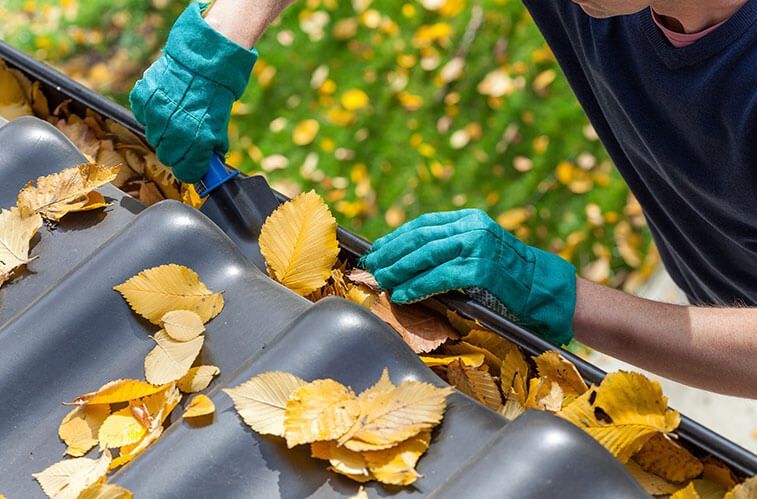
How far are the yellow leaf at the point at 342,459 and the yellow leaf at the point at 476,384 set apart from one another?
9.6 inches

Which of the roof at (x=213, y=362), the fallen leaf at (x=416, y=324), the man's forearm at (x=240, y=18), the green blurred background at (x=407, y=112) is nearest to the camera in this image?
the roof at (x=213, y=362)

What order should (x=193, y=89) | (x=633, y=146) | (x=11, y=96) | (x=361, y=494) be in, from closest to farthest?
(x=361, y=494), (x=193, y=89), (x=11, y=96), (x=633, y=146)

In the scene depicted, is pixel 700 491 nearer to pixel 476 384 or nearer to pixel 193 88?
pixel 476 384

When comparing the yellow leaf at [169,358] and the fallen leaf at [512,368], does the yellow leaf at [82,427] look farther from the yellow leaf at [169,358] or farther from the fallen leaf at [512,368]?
the fallen leaf at [512,368]

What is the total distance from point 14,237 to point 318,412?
60 centimetres

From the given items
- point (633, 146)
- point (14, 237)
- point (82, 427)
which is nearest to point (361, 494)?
point (82, 427)

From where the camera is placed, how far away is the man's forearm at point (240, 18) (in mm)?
1616

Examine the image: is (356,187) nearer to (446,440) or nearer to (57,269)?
(57,269)

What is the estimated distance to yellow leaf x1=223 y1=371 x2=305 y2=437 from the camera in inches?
39.9

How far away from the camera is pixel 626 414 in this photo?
1093 mm

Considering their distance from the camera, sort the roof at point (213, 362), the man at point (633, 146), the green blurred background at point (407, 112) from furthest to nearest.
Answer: the green blurred background at point (407, 112) < the man at point (633, 146) < the roof at point (213, 362)

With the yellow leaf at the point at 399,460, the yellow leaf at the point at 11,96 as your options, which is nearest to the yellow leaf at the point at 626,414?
the yellow leaf at the point at 399,460

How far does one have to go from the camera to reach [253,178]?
1417 mm

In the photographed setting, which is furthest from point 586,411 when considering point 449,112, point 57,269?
point 449,112
